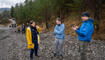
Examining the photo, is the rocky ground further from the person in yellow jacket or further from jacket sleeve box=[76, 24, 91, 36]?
jacket sleeve box=[76, 24, 91, 36]

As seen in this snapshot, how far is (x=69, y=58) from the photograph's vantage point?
5.68 m

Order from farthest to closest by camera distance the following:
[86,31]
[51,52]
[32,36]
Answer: [51,52], [32,36], [86,31]

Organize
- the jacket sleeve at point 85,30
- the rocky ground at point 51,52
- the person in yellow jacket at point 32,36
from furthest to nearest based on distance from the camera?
the rocky ground at point 51,52, the person in yellow jacket at point 32,36, the jacket sleeve at point 85,30

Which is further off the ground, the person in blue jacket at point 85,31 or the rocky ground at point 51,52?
the person in blue jacket at point 85,31

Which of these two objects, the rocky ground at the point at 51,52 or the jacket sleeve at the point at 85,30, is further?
the rocky ground at the point at 51,52

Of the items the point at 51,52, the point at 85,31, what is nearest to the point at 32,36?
the point at 51,52

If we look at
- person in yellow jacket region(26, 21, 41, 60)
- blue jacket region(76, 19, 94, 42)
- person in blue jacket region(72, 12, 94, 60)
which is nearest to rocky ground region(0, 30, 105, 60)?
person in yellow jacket region(26, 21, 41, 60)

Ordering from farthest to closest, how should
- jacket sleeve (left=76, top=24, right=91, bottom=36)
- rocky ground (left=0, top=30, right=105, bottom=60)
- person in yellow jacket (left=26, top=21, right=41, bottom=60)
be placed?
rocky ground (left=0, top=30, right=105, bottom=60), person in yellow jacket (left=26, top=21, right=41, bottom=60), jacket sleeve (left=76, top=24, right=91, bottom=36)

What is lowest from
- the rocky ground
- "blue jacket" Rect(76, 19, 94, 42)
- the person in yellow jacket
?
the rocky ground

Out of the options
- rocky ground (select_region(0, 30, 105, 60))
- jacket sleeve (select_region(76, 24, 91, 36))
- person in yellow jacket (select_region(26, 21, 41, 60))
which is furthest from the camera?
rocky ground (select_region(0, 30, 105, 60))

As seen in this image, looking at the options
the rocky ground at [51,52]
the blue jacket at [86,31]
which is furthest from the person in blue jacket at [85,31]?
the rocky ground at [51,52]

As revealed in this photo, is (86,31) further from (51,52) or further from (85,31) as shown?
(51,52)

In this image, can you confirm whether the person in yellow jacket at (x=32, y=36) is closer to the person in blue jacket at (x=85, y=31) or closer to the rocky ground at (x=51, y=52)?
the rocky ground at (x=51, y=52)

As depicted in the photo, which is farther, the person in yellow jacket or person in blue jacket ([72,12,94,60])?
the person in yellow jacket
